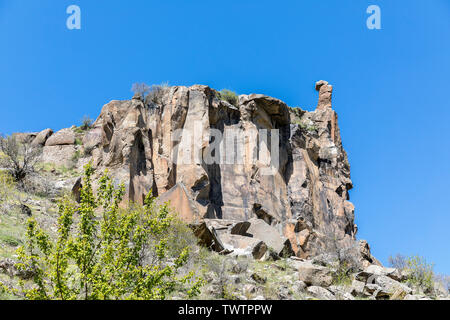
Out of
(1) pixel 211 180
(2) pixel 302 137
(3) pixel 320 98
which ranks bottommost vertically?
(1) pixel 211 180

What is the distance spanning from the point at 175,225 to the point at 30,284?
23.7 ft

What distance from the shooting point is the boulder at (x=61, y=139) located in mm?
30634

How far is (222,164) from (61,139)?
10741mm

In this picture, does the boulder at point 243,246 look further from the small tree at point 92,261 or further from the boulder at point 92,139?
the boulder at point 92,139

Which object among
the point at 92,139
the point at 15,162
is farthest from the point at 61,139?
the point at 15,162

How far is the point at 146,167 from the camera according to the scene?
2606cm

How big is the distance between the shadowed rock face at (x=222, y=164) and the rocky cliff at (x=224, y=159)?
0.06 m

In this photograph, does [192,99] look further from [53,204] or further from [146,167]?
[53,204]

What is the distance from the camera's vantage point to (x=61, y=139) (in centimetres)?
3081

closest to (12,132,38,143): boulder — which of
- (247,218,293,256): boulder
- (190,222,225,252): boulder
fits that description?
(247,218,293,256): boulder

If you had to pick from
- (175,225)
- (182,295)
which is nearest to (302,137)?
(175,225)

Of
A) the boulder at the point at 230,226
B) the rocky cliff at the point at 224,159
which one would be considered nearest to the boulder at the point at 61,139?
the rocky cliff at the point at 224,159

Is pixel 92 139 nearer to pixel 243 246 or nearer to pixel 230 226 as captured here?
pixel 230 226

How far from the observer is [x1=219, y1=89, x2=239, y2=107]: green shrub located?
31.1 meters
